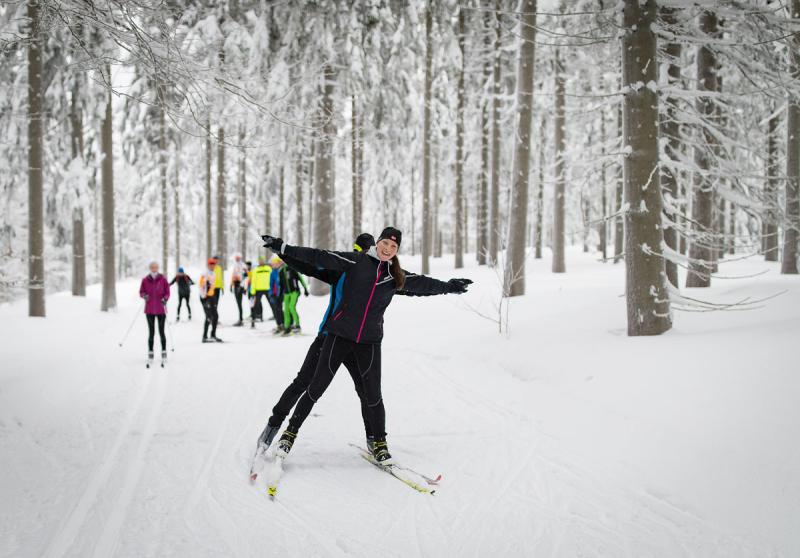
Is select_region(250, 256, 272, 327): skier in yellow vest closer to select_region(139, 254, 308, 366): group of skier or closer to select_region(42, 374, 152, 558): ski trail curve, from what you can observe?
select_region(139, 254, 308, 366): group of skier

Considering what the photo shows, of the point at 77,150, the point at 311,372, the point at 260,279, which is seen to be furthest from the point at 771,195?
the point at 77,150

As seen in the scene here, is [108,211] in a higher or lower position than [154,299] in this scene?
higher

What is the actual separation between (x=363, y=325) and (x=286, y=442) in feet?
4.11

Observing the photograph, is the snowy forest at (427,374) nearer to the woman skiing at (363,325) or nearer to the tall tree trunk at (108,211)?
the woman skiing at (363,325)

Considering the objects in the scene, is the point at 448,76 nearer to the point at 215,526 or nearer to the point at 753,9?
the point at 753,9

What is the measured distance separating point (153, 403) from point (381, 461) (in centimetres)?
369

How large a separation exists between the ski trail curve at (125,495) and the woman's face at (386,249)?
8.94 ft

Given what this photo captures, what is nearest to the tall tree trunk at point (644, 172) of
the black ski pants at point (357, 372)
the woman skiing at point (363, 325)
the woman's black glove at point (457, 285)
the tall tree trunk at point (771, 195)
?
the tall tree trunk at point (771, 195)

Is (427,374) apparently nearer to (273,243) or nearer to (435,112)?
(273,243)

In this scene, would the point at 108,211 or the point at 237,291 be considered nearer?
the point at 237,291

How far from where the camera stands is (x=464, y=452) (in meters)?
4.92

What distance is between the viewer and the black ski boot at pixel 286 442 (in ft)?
14.5

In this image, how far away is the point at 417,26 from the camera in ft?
56.9

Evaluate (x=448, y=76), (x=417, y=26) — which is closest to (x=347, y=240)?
(x=448, y=76)
